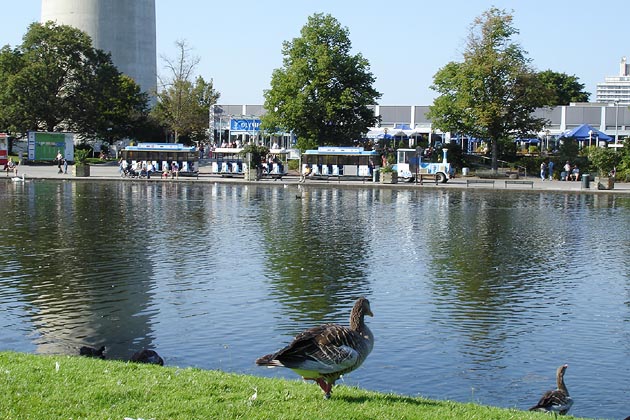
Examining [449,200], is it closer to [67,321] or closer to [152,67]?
[67,321]

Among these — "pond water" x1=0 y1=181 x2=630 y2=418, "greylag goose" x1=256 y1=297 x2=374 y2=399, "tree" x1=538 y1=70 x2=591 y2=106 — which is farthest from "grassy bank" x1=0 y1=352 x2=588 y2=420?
"tree" x1=538 y1=70 x2=591 y2=106

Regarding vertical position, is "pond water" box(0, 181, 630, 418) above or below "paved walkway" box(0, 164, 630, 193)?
below

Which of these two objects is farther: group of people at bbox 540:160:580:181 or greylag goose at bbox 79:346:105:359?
group of people at bbox 540:160:580:181

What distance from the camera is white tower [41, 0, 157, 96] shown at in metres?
111

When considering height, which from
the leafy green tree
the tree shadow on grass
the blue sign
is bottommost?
the tree shadow on grass

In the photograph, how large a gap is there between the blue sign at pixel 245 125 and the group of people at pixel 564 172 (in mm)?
28747

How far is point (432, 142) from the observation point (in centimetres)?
8488

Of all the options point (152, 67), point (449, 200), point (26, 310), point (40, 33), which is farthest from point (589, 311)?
point (152, 67)

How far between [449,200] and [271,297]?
30339 mm

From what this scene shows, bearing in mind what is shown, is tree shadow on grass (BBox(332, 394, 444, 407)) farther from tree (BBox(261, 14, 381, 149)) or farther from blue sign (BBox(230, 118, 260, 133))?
blue sign (BBox(230, 118, 260, 133))

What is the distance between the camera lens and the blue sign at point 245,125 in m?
85.1

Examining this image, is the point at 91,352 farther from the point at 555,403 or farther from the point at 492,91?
the point at 492,91

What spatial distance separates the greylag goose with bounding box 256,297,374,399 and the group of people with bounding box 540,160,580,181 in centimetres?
6342

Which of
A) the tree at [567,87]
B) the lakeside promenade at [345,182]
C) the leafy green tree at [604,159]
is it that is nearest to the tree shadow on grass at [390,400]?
the lakeside promenade at [345,182]
